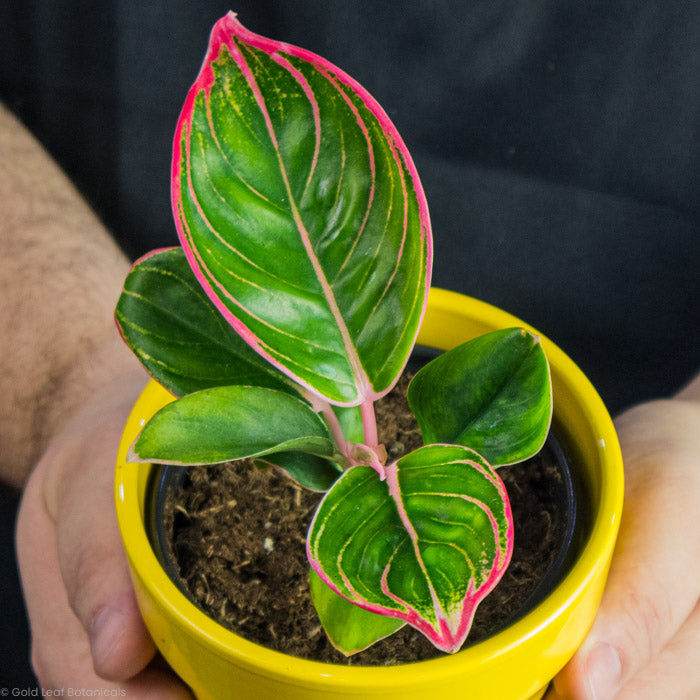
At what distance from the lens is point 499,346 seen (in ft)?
1.15

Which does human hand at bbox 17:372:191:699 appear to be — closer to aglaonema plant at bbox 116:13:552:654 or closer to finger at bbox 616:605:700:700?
aglaonema plant at bbox 116:13:552:654

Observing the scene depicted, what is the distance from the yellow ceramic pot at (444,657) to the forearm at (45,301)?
43cm

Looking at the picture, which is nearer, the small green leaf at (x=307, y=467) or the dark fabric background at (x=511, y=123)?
the small green leaf at (x=307, y=467)

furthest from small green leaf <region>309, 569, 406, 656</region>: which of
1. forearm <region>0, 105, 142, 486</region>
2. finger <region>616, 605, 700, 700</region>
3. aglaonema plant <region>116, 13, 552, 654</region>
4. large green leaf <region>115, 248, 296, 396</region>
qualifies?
forearm <region>0, 105, 142, 486</region>

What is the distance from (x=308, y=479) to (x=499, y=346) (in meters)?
0.12

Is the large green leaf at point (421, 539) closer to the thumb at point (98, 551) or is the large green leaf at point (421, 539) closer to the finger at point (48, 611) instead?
the thumb at point (98, 551)

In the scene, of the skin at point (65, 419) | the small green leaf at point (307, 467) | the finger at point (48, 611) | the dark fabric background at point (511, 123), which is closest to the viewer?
the small green leaf at point (307, 467)

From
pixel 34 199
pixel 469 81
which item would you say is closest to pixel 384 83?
pixel 469 81

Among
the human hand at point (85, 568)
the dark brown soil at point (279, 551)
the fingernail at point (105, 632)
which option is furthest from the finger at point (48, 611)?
the dark brown soil at point (279, 551)

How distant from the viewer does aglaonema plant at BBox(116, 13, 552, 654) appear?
302mm

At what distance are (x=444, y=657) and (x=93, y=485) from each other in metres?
0.33

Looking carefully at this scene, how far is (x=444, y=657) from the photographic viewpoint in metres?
0.33

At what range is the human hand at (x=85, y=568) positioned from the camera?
478mm

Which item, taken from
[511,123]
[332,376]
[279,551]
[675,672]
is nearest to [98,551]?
[279,551]
